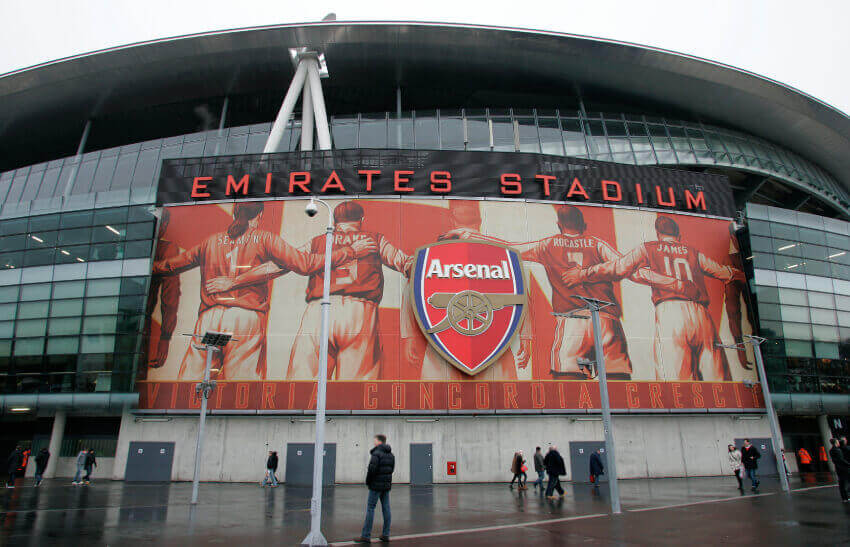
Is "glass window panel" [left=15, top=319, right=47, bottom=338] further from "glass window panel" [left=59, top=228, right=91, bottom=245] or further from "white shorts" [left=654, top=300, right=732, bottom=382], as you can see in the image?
"white shorts" [left=654, top=300, right=732, bottom=382]

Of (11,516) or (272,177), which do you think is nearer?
(11,516)

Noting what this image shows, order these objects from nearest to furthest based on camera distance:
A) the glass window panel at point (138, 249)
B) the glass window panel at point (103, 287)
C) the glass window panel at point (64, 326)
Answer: the glass window panel at point (64, 326) → the glass window panel at point (103, 287) → the glass window panel at point (138, 249)

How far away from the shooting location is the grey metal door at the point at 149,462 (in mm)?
27422

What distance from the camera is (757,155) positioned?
43281mm

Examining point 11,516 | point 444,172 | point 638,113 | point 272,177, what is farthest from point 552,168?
point 11,516

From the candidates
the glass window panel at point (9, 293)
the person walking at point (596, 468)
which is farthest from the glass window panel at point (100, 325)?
the person walking at point (596, 468)

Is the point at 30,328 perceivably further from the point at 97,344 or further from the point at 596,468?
the point at 596,468

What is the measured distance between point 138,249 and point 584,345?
28193mm

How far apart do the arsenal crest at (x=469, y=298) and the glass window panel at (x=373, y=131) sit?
1241 cm

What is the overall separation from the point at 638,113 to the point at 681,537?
40082 mm

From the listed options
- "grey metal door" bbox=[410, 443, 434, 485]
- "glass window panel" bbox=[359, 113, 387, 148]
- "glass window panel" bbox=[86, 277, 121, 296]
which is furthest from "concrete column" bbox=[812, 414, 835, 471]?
"glass window panel" bbox=[86, 277, 121, 296]

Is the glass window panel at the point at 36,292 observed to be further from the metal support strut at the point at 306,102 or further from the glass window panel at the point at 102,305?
the metal support strut at the point at 306,102

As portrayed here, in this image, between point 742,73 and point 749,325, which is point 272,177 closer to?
point 749,325

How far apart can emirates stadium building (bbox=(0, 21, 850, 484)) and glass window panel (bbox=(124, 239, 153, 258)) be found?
17 cm
